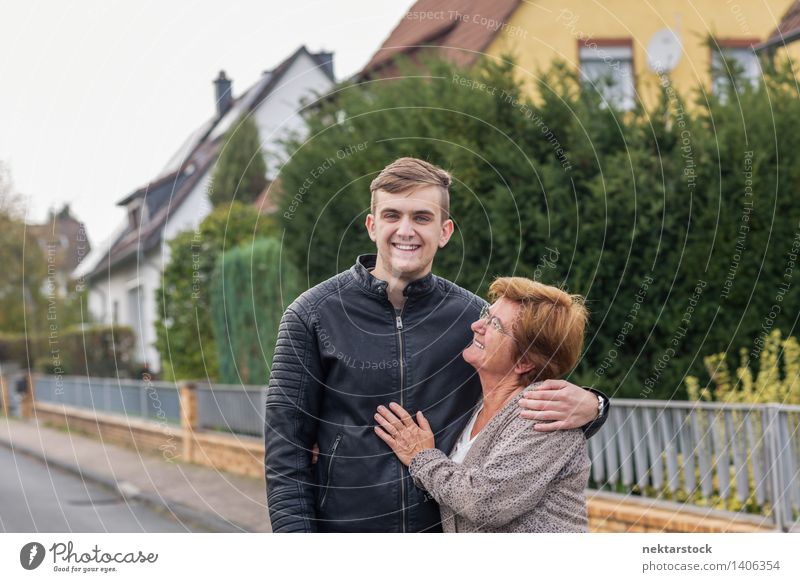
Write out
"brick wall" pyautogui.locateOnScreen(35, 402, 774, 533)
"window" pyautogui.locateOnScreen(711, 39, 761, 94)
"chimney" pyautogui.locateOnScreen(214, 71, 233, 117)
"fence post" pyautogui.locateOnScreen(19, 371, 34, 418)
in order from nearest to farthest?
"chimney" pyautogui.locateOnScreen(214, 71, 233, 117)
"brick wall" pyautogui.locateOnScreen(35, 402, 774, 533)
"window" pyautogui.locateOnScreen(711, 39, 761, 94)
"fence post" pyautogui.locateOnScreen(19, 371, 34, 418)

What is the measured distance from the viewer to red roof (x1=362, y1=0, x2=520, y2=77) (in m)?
4.85

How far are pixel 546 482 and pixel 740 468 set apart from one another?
135 inches

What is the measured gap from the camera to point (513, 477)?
2713 millimetres

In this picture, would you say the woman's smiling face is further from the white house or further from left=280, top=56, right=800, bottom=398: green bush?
left=280, top=56, right=800, bottom=398: green bush

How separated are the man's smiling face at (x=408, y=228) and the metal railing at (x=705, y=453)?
3.24 meters

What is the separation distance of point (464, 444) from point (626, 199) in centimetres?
377

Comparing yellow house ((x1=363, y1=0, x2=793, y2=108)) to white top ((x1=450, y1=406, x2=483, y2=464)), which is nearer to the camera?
white top ((x1=450, y1=406, x2=483, y2=464))

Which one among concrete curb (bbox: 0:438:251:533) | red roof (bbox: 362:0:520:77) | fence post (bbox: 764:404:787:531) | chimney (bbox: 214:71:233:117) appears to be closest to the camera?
chimney (bbox: 214:71:233:117)

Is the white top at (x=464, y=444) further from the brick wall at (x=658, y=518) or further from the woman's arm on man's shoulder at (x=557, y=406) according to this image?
the brick wall at (x=658, y=518)

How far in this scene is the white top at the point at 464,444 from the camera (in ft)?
9.46
